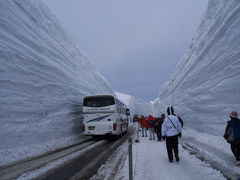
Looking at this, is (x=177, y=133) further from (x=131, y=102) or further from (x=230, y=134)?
(x=131, y=102)

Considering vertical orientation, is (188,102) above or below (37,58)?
below

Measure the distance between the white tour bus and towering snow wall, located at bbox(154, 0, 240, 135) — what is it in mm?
6100

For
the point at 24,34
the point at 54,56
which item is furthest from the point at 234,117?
the point at 54,56

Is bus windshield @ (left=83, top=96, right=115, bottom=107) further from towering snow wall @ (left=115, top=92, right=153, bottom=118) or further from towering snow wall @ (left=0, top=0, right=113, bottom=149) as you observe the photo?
towering snow wall @ (left=115, top=92, right=153, bottom=118)

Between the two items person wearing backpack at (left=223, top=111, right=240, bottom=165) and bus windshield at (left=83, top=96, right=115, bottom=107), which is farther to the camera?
bus windshield at (left=83, top=96, right=115, bottom=107)

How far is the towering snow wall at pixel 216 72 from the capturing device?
8.16m

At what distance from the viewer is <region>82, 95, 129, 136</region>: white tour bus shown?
1095 cm

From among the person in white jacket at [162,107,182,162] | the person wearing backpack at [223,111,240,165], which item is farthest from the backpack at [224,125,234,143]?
the person in white jacket at [162,107,182,162]

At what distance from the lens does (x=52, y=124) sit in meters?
10.2

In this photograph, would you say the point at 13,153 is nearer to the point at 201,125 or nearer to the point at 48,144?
the point at 48,144

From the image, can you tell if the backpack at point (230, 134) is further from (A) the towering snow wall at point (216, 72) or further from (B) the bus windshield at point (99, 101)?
(B) the bus windshield at point (99, 101)

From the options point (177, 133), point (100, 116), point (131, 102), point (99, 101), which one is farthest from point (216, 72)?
point (131, 102)

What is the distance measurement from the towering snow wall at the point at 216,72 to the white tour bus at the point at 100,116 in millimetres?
6100

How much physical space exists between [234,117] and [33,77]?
10.0 metres
